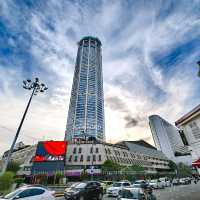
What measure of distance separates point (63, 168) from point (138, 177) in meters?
29.2

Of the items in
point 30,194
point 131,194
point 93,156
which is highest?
point 93,156

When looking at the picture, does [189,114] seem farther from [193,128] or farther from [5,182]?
[5,182]

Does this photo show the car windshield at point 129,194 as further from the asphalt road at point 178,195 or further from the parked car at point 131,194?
the asphalt road at point 178,195

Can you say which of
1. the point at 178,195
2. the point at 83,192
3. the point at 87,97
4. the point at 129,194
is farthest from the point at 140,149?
the point at 129,194

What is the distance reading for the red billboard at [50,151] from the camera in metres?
64.7

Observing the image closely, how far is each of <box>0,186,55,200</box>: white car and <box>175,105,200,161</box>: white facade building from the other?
35.2ft

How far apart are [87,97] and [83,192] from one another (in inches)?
5522

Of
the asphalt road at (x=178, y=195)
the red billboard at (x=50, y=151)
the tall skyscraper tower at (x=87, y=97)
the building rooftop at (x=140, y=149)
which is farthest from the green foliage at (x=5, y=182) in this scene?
the tall skyscraper tower at (x=87, y=97)

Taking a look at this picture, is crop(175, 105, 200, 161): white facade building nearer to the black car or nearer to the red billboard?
the black car

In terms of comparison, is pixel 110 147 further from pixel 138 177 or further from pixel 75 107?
pixel 75 107

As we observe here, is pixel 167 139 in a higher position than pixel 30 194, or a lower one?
higher

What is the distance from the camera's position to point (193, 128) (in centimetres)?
1292

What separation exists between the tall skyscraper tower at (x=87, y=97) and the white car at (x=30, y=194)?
12466 centimetres

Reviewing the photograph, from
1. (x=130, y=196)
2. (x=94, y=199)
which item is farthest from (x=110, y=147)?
(x=130, y=196)
